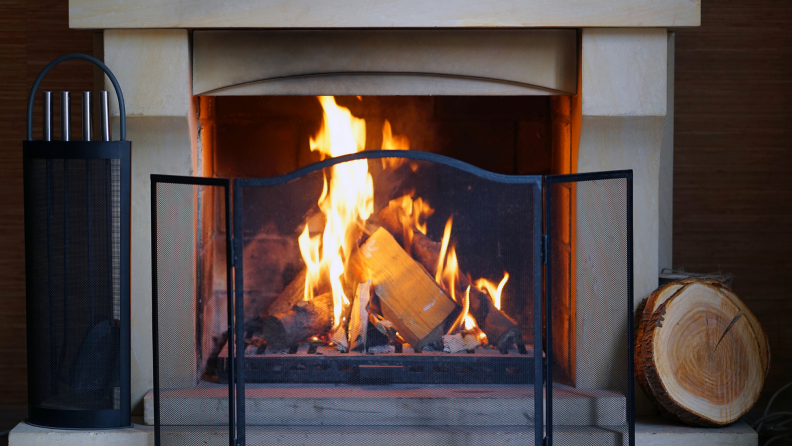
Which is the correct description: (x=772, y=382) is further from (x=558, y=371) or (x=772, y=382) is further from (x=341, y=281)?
(x=341, y=281)

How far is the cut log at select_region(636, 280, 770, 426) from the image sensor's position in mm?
1776

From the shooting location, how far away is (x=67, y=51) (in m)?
2.38

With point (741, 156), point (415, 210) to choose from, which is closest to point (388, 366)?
point (415, 210)

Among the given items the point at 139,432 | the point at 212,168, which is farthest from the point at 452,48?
the point at 139,432

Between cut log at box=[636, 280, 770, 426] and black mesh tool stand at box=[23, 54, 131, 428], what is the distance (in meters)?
A: 1.24

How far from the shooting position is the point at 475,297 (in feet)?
5.50

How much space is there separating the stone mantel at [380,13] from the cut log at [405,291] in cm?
51

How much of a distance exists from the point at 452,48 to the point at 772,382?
151cm

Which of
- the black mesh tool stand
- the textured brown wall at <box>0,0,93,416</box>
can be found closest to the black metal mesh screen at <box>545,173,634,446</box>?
the black mesh tool stand

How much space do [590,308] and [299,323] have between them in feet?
2.23

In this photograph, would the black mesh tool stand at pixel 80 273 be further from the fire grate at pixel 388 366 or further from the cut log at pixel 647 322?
the cut log at pixel 647 322

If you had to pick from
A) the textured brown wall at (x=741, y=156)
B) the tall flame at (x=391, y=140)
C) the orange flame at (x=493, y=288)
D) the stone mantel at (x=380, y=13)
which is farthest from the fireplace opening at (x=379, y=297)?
the textured brown wall at (x=741, y=156)

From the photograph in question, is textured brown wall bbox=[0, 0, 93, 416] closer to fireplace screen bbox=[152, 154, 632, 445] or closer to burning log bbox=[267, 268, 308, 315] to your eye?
fireplace screen bbox=[152, 154, 632, 445]

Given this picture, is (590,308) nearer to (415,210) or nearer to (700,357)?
(700,357)
